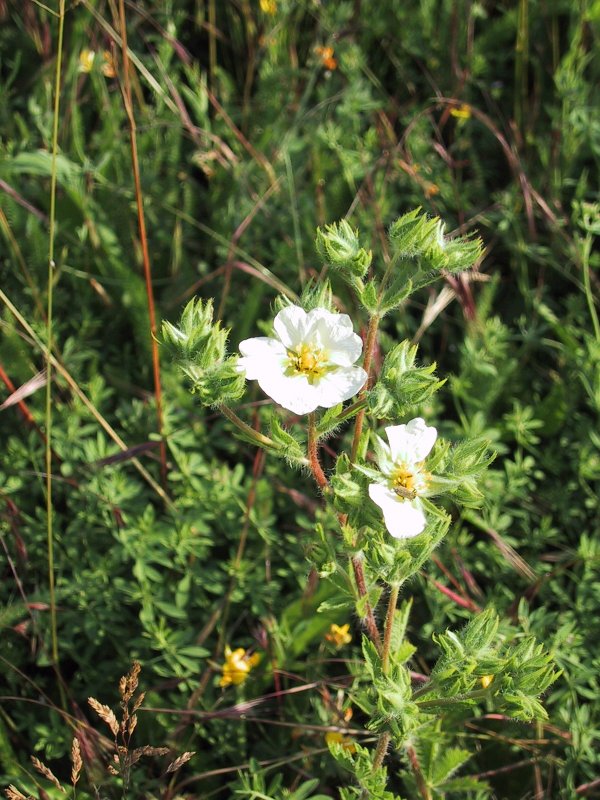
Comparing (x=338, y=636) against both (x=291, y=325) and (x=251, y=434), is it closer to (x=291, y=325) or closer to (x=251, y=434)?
(x=251, y=434)

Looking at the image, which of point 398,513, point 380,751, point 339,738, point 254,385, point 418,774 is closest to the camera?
point 398,513

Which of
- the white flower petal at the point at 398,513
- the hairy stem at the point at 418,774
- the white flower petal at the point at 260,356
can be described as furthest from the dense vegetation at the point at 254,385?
the white flower petal at the point at 398,513

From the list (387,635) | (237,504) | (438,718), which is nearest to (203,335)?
(387,635)

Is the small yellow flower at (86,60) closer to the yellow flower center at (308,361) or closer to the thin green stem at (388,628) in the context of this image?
the yellow flower center at (308,361)

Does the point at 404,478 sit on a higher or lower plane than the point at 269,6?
lower

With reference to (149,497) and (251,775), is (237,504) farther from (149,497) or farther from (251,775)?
(251,775)

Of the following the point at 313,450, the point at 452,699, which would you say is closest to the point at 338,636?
the point at 452,699

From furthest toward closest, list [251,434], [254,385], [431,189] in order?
1. [431,189]
2. [254,385]
3. [251,434]
